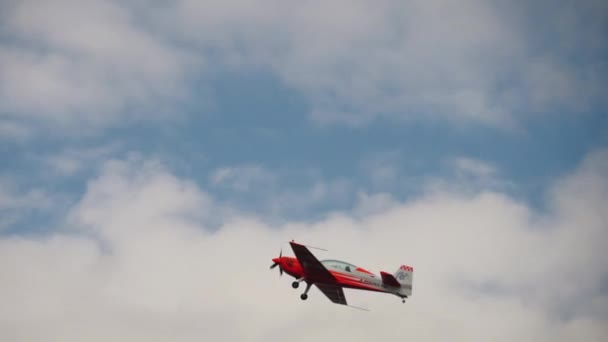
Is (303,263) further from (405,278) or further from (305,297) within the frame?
(405,278)

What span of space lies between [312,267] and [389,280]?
5.40 meters

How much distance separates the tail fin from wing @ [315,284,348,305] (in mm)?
4216

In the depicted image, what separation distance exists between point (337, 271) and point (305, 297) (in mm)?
2861

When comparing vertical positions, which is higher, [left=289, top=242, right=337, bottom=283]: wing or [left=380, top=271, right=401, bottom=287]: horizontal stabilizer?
[left=289, top=242, right=337, bottom=283]: wing

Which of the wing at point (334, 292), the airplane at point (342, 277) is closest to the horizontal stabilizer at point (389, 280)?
the airplane at point (342, 277)

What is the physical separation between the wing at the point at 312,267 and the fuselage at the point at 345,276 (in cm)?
16

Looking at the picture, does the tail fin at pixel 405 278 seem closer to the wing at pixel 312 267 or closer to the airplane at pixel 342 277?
the airplane at pixel 342 277

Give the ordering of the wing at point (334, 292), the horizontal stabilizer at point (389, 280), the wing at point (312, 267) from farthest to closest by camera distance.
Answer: the wing at point (334, 292) < the horizontal stabilizer at point (389, 280) < the wing at point (312, 267)

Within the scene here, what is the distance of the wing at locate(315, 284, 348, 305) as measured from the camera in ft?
151

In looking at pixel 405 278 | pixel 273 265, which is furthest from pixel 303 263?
pixel 405 278

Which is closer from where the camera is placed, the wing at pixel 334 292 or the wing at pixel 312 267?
the wing at pixel 312 267

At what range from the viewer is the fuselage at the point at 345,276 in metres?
45.1

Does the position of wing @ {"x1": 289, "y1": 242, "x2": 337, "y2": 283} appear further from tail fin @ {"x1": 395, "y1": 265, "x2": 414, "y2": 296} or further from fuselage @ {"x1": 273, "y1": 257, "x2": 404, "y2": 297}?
tail fin @ {"x1": 395, "y1": 265, "x2": 414, "y2": 296}

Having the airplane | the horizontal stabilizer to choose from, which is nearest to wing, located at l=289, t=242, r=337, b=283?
the airplane
